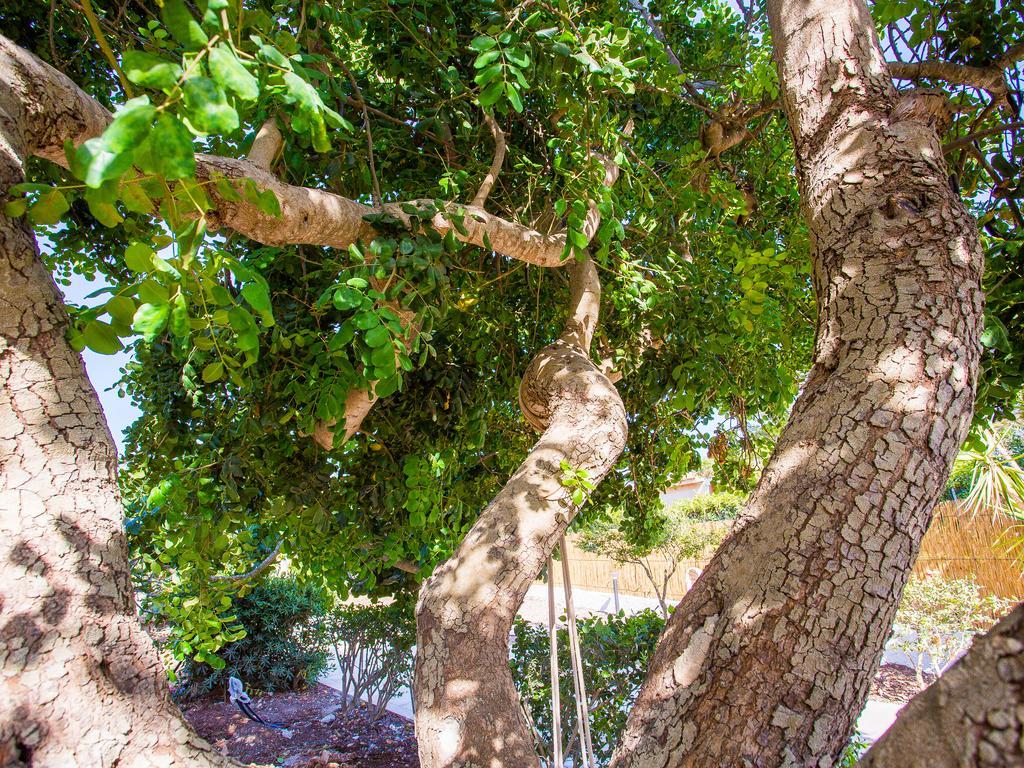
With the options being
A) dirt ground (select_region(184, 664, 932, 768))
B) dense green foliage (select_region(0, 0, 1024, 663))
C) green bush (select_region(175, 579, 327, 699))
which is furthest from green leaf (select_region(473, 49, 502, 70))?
green bush (select_region(175, 579, 327, 699))

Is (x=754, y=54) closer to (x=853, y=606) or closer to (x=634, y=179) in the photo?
(x=634, y=179)

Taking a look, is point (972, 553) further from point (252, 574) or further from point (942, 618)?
point (252, 574)

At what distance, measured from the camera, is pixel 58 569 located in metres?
0.90

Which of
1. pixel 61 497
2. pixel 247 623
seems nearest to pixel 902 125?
pixel 61 497

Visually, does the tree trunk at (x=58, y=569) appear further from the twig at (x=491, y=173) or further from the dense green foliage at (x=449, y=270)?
the twig at (x=491, y=173)

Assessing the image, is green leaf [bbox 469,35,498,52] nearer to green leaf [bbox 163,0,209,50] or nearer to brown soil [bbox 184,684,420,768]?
green leaf [bbox 163,0,209,50]

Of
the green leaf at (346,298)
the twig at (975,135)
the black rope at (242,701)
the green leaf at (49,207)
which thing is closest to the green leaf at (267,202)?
the green leaf at (49,207)

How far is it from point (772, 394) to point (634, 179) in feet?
5.23

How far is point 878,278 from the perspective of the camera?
1197 mm

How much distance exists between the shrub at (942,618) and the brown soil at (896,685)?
0.33m

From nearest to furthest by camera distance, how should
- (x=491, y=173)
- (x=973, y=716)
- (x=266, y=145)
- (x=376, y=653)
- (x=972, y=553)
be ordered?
(x=973, y=716), (x=266, y=145), (x=491, y=173), (x=376, y=653), (x=972, y=553)

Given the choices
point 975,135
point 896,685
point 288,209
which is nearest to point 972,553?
point 896,685

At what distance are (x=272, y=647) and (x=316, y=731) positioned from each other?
81.2 inches

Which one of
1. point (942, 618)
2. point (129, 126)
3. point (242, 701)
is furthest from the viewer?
point (242, 701)
